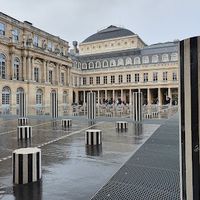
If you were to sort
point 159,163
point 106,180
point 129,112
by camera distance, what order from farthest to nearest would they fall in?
point 129,112 < point 159,163 < point 106,180

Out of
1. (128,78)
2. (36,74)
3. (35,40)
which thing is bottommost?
(36,74)

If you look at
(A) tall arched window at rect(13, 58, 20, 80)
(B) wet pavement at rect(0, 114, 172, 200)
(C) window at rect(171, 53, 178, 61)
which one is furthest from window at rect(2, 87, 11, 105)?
(C) window at rect(171, 53, 178, 61)

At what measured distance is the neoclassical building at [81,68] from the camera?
3441cm

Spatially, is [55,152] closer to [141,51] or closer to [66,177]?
[66,177]

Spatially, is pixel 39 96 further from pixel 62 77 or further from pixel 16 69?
pixel 62 77

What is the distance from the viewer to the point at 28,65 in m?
36.5

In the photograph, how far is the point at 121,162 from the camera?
19.2 feet

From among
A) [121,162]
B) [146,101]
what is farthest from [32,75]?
[121,162]

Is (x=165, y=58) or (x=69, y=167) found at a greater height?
(x=165, y=58)

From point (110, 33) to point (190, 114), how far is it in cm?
6475

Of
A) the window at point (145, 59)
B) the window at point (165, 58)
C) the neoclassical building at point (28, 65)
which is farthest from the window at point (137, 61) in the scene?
the neoclassical building at point (28, 65)

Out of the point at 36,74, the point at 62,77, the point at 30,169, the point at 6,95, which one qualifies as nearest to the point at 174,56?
the point at 62,77

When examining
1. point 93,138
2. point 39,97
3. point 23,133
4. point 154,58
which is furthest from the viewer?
point 154,58

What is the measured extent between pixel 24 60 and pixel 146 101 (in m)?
27.8
